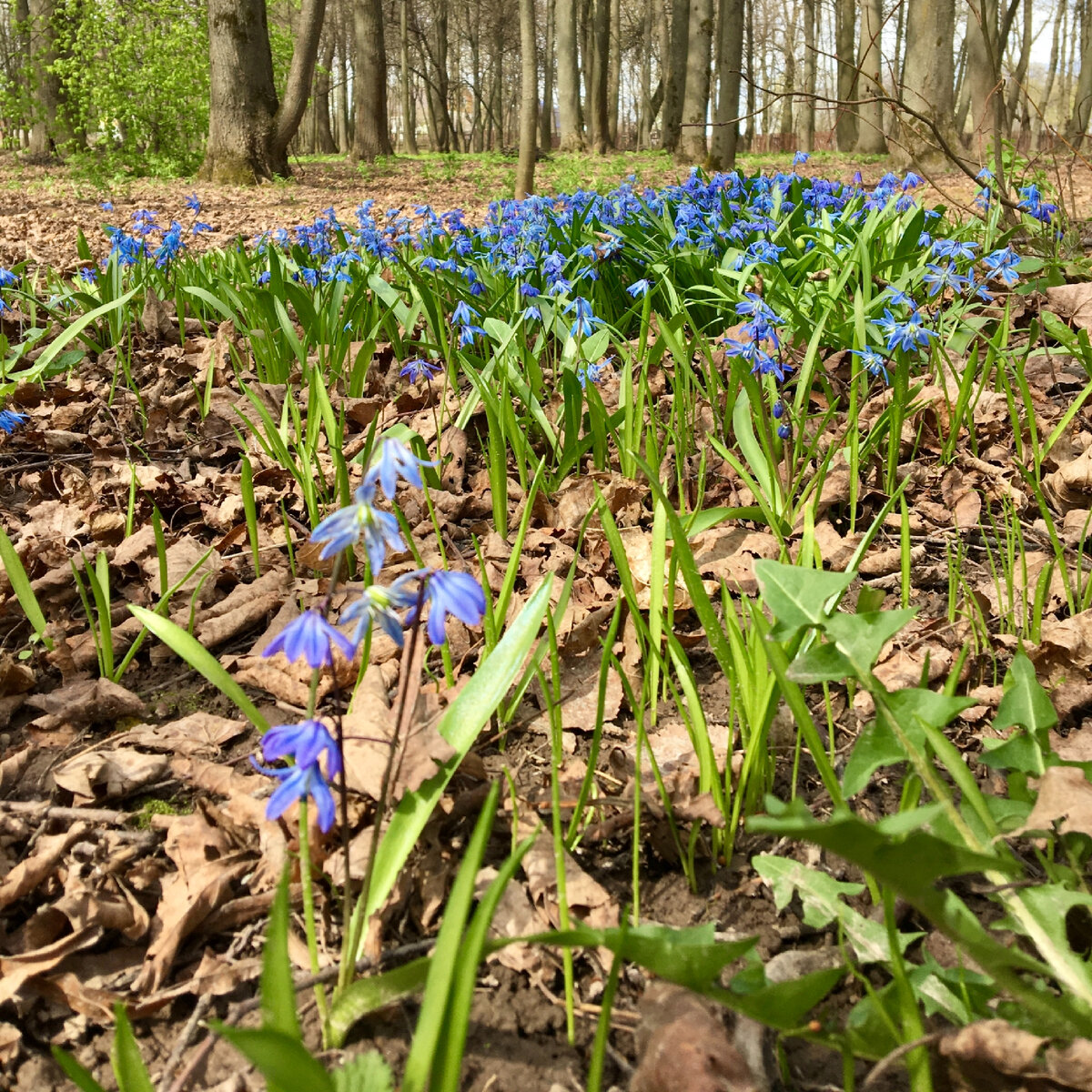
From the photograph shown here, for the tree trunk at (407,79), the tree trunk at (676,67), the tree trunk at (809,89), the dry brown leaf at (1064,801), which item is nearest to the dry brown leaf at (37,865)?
the dry brown leaf at (1064,801)

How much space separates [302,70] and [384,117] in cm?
569

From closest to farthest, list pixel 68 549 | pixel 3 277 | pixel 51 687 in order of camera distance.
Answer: pixel 51 687, pixel 68 549, pixel 3 277

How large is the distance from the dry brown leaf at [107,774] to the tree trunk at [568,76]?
63.8ft

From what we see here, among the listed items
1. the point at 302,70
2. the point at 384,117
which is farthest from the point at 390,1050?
the point at 384,117

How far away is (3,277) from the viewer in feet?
11.2

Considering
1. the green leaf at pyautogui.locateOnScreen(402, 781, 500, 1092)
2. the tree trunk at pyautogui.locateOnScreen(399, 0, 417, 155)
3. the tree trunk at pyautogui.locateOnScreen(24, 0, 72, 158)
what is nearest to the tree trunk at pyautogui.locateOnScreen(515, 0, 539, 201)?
the green leaf at pyautogui.locateOnScreen(402, 781, 500, 1092)

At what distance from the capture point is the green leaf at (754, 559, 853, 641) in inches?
44.4

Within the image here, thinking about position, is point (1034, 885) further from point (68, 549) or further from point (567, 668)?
point (68, 549)

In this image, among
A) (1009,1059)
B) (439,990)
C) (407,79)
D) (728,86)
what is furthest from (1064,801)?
(407,79)

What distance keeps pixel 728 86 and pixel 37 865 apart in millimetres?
16643

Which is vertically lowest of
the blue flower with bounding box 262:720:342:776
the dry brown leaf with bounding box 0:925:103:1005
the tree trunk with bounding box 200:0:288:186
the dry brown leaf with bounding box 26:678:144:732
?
the dry brown leaf with bounding box 0:925:103:1005

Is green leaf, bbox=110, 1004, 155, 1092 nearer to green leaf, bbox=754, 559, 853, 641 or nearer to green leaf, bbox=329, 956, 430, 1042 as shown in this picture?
green leaf, bbox=329, 956, 430, 1042

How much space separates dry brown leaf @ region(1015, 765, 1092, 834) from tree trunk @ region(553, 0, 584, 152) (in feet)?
64.8

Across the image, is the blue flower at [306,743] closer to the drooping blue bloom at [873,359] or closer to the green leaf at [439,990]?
the green leaf at [439,990]
